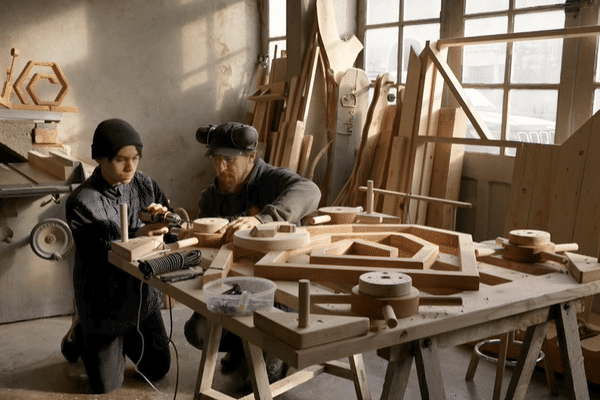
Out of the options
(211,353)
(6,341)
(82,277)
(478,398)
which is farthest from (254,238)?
(6,341)

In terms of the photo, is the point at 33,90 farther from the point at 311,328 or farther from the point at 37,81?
the point at 311,328

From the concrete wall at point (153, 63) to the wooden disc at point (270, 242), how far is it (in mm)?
4095

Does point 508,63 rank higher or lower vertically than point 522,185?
higher

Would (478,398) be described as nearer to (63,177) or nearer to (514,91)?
(514,91)

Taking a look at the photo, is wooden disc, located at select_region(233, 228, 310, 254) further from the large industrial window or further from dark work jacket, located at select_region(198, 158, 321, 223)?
the large industrial window

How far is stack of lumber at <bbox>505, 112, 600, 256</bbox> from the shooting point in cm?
327

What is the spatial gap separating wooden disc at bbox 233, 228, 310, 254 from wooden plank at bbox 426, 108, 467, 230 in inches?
85.6

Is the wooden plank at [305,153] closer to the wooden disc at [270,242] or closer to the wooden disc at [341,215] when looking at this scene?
the wooden disc at [341,215]

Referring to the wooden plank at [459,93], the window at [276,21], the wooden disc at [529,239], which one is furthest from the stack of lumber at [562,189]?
the window at [276,21]

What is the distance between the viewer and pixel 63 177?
3873 mm

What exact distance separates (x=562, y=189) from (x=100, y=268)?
265cm

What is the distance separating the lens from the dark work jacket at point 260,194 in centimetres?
297

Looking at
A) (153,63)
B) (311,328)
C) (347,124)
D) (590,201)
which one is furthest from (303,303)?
(153,63)

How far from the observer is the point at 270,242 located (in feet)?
7.15
